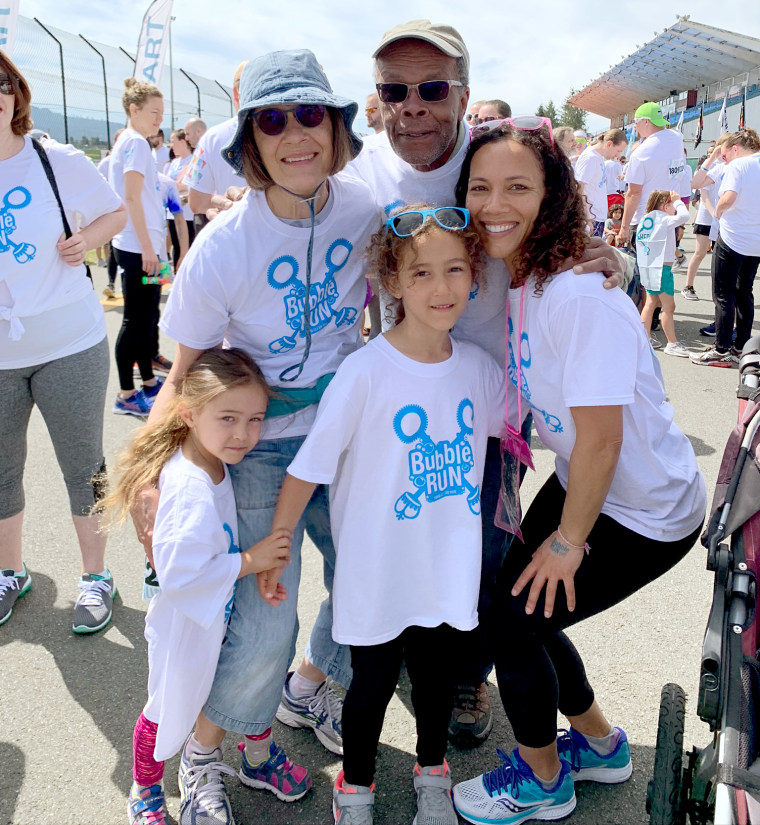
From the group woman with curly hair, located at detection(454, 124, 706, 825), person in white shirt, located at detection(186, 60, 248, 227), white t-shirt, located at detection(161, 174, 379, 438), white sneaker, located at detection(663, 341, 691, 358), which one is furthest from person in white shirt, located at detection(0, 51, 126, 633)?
white sneaker, located at detection(663, 341, 691, 358)

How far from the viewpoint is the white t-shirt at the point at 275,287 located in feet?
6.16

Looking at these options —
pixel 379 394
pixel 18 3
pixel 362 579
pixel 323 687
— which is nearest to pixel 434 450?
pixel 379 394

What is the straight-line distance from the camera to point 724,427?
4.97m

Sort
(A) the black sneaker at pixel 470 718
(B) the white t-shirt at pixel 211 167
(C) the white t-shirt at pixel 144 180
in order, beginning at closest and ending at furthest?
(A) the black sneaker at pixel 470 718 < (B) the white t-shirt at pixel 211 167 < (C) the white t-shirt at pixel 144 180

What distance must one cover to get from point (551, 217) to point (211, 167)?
11.7 feet

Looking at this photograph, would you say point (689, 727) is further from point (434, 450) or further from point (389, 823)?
point (434, 450)

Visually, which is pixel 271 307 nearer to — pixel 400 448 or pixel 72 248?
pixel 400 448

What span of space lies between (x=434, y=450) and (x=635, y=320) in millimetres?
603

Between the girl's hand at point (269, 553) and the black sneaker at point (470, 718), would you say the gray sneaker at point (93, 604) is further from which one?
the black sneaker at point (470, 718)

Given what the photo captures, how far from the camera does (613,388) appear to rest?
5.32 ft

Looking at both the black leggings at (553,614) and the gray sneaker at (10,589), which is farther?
the gray sneaker at (10,589)

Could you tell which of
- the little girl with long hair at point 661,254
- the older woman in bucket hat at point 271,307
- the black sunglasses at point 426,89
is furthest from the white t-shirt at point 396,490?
the little girl with long hair at point 661,254

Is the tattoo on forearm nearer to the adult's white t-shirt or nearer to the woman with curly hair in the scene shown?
the woman with curly hair

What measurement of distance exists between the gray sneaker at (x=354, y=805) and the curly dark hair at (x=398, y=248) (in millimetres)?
1382
